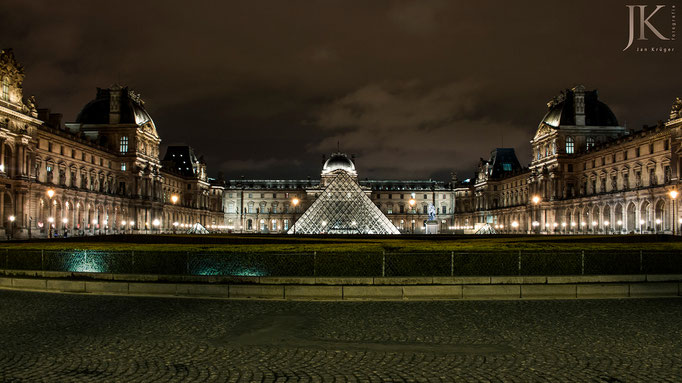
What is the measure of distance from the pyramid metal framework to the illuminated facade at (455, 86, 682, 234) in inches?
930

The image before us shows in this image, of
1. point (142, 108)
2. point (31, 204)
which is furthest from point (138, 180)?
point (31, 204)

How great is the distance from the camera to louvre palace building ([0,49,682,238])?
4866 cm

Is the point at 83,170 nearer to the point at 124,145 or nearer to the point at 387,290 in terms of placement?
the point at 124,145

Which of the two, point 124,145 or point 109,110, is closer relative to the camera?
point 124,145

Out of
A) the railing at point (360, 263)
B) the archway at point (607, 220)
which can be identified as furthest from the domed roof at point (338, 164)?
the railing at point (360, 263)

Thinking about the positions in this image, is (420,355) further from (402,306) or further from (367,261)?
(367,261)

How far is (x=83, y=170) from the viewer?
6269cm

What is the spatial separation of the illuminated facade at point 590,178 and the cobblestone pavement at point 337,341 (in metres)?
36.7

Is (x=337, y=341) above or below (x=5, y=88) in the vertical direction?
below

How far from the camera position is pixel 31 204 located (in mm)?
49281

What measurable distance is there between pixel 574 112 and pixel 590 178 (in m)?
10.9

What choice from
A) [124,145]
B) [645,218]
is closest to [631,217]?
[645,218]

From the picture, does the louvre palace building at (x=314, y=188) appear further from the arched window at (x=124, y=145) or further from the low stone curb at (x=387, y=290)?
the low stone curb at (x=387, y=290)

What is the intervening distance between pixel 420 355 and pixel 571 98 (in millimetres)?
78032
